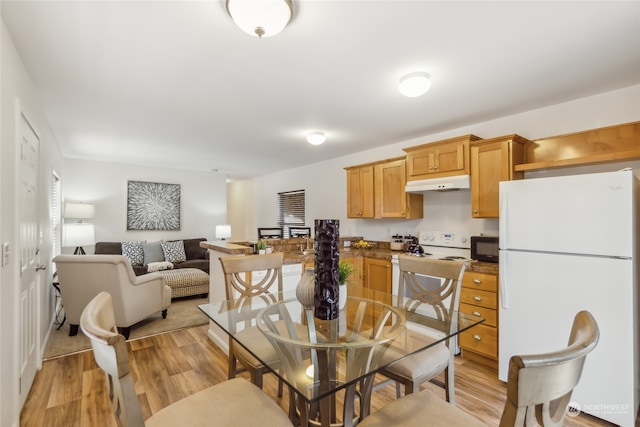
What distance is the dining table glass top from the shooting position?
1.19m

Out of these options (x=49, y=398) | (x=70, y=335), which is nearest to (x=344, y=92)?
(x=49, y=398)

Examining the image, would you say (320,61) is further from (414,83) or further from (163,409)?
(163,409)

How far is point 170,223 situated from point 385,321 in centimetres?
568

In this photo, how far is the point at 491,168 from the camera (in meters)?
2.91

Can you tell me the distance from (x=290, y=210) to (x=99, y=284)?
3.74 metres

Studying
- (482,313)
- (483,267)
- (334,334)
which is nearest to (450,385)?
(334,334)

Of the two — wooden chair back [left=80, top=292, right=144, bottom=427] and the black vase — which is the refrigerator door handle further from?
wooden chair back [left=80, top=292, right=144, bottom=427]

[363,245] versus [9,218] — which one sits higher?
[9,218]

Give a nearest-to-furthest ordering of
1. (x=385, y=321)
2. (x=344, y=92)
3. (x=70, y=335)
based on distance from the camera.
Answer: (x=385, y=321), (x=344, y=92), (x=70, y=335)

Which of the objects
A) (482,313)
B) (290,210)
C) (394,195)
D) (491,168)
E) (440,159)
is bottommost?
(482,313)

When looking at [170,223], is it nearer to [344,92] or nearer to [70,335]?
[70,335]

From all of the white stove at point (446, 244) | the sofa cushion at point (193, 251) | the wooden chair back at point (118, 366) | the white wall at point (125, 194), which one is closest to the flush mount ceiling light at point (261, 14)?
the wooden chair back at point (118, 366)

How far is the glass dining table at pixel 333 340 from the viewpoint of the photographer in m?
1.19

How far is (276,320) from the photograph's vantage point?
5.83ft
